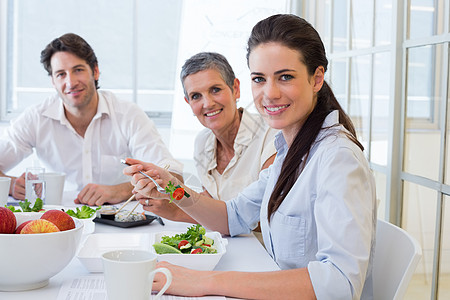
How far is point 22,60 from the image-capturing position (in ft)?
14.1

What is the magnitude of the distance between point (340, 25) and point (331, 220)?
6.92ft

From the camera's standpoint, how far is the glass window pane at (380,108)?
2221 millimetres

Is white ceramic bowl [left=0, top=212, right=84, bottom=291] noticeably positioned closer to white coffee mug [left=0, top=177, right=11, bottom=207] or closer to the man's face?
white coffee mug [left=0, top=177, right=11, bottom=207]

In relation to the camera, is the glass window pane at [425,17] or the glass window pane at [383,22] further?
the glass window pane at [383,22]

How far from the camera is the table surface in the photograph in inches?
40.1

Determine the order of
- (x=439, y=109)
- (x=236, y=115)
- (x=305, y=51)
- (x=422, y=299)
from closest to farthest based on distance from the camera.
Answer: (x=305, y=51), (x=439, y=109), (x=422, y=299), (x=236, y=115)

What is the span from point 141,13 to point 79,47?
6.15 feet

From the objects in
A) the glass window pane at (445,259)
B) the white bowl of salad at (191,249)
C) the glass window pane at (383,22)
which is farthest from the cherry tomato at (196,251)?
the glass window pane at (383,22)

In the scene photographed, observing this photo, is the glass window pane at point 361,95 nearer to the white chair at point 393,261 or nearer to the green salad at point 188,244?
the white chair at point 393,261

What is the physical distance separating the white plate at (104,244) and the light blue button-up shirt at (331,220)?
1.16 ft

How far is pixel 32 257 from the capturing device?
38.4 inches

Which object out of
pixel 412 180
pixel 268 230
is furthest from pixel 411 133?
pixel 268 230

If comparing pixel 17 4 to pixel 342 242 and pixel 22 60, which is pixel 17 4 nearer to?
pixel 22 60

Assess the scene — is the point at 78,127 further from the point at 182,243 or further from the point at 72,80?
the point at 182,243
